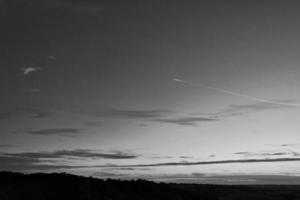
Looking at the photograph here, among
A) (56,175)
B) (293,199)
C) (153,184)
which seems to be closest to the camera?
(56,175)

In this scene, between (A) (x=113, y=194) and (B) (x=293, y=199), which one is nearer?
(A) (x=113, y=194)

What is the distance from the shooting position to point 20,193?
35.3 m

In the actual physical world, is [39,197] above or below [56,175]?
below

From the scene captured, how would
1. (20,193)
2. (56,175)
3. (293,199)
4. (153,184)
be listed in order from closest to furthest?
(20,193) < (56,175) < (153,184) < (293,199)

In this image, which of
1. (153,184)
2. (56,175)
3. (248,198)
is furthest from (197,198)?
(248,198)

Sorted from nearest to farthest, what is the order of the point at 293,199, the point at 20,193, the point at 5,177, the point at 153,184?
the point at 20,193
the point at 5,177
the point at 153,184
the point at 293,199

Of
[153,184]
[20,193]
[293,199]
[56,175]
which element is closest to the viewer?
[20,193]

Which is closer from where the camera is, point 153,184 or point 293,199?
point 153,184

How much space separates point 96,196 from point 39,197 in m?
5.79

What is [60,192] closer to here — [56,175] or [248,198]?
[56,175]

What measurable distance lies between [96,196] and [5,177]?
29.2ft

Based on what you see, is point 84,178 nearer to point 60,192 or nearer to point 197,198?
point 60,192

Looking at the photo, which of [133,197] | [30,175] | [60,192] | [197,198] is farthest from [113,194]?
[197,198]

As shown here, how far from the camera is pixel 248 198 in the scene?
293 feet
